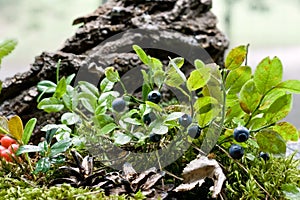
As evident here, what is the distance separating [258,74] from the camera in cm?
64

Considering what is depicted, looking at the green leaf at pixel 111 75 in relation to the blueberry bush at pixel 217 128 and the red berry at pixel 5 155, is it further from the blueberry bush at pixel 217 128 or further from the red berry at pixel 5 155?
the red berry at pixel 5 155

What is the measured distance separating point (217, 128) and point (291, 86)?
0.13 metres

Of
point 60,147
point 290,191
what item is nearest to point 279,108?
point 290,191

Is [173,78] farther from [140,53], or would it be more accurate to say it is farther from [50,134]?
[50,134]

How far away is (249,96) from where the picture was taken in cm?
65

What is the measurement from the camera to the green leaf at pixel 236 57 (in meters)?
0.69

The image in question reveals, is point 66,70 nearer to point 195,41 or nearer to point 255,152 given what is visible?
point 195,41

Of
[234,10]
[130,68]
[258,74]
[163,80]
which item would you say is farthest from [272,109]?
[234,10]

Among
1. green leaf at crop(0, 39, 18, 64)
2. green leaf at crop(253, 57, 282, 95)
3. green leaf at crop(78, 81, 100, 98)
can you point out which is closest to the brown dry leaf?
green leaf at crop(253, 57, 282, 95)

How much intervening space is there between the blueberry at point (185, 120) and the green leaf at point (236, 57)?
0.36 feet

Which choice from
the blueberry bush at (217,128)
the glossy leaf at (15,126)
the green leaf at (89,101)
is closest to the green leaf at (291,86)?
the blueberry bush at (217,128)

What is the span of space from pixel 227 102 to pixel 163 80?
4.4 inches

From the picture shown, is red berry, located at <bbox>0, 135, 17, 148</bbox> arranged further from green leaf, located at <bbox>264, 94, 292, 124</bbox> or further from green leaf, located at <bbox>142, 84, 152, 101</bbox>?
green leaf, located at <bbox>264, 94, 292, 124</bbox>

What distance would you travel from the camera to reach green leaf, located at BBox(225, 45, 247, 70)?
0.69 metres
